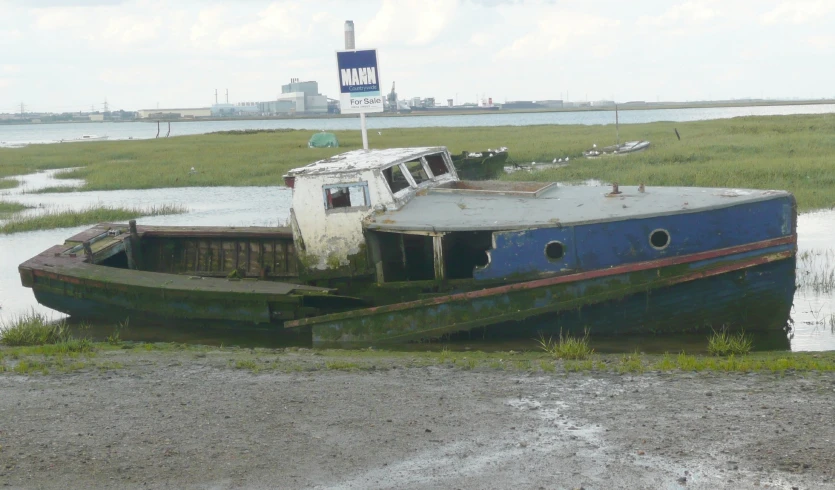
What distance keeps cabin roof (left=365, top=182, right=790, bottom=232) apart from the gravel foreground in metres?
2.51

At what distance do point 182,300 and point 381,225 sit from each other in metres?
3.03

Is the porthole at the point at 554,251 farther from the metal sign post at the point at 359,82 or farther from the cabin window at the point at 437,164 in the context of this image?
the metal sign post at the point at 359,82

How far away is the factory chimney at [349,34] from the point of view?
1247 cm

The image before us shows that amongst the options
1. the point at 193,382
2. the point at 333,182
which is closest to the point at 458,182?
the point at 333,182

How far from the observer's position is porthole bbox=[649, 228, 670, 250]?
9961mm

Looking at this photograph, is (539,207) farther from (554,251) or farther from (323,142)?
(323,142)

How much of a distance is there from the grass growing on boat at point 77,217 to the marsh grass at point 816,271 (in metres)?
15.8

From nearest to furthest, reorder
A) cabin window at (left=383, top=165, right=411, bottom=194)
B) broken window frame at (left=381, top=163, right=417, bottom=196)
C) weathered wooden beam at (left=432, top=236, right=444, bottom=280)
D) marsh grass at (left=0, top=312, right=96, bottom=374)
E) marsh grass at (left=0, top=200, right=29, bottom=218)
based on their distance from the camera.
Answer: marsh grass at (left=0, top=312, right=96, bottom=374) < weathered wooden beam at (left=432, top=236, right=444, bottom=280) < broken window frame at (left=381, top=163, right=417, bottom=196) < cabin window at (left=383, top=165, right=411, bottom=194) < marsh grass at (left=0, top=200, right=29, bottom=218)

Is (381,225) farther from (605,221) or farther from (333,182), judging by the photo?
(605,221)

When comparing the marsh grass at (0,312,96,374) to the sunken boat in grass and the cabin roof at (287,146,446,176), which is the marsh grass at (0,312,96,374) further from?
the cabin roof at (287,146,446,176)

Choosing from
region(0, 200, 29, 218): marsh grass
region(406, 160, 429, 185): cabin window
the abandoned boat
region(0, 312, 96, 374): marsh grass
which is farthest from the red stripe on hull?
region(0, 200, 29, 218): marsh grass

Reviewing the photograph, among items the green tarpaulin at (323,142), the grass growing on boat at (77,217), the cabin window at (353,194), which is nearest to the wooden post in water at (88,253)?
the cabin window at (353,194)

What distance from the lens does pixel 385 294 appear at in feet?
36.6

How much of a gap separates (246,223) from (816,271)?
12761 millimetres
